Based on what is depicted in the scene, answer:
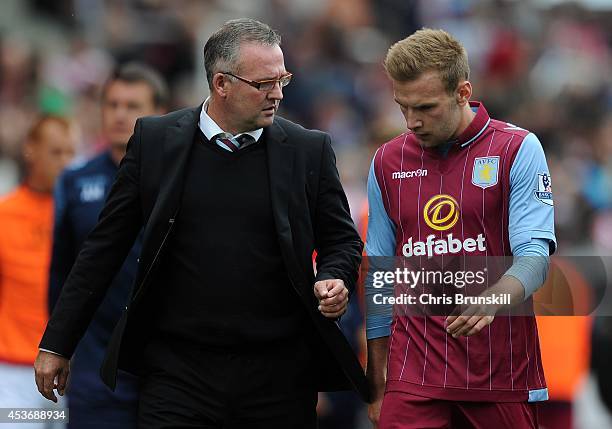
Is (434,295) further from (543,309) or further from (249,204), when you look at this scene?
(249,204)

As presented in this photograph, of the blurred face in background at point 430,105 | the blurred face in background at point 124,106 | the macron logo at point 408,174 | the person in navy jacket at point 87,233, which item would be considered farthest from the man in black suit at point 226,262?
the blurred face in background at point 124,106

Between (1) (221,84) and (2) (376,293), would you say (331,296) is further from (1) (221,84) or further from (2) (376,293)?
(1) (221,84)

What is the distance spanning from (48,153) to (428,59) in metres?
3.54

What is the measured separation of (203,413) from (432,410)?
972mm

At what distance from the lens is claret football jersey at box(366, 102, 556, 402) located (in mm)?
5691

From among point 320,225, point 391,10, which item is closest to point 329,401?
point 320,225

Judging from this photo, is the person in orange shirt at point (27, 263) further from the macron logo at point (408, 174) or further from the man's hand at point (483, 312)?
the man's hand at point (483, 312)

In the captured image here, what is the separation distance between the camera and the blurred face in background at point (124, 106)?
7578 mm

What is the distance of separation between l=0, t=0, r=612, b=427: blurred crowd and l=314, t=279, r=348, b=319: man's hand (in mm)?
9297

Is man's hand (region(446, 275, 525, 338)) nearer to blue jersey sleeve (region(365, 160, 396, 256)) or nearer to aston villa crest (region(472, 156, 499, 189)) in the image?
aston villa crest (region(472, 156, 499, 189))

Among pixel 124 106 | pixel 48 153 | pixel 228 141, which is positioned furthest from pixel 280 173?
pixel 48 153

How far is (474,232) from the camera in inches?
226

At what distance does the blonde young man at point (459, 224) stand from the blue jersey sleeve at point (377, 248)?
0.36ft

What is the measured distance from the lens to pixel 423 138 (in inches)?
229
